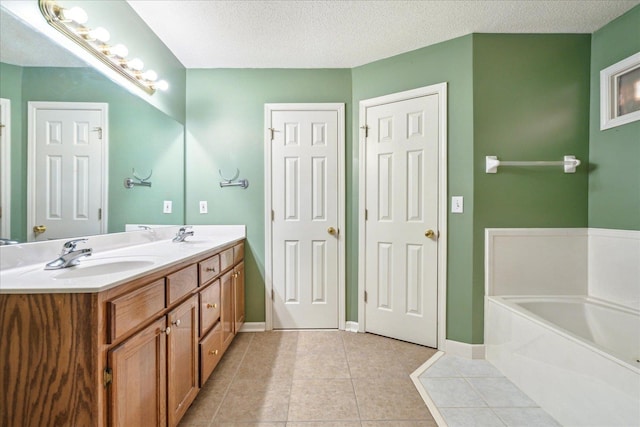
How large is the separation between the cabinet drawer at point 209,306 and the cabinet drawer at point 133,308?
424mm

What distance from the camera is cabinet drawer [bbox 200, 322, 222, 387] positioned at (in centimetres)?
156

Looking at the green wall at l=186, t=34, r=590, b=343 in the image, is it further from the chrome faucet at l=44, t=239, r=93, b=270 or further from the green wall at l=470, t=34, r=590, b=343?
the chrome faucet at l=44, t=239, r=93, b=270

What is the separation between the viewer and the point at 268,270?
2.49m

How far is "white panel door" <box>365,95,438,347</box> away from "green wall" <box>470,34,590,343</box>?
31 cm

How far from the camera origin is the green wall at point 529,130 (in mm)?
1989

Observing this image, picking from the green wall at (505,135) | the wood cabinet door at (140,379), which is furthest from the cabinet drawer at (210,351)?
the green wall at (505,135)

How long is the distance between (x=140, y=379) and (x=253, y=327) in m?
1.48

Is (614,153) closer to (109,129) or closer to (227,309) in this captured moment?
(227,309)

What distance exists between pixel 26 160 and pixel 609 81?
11.0 ft

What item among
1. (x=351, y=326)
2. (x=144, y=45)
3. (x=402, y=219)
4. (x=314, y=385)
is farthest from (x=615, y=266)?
(x=144, y=45)

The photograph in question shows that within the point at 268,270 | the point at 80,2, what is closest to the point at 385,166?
the point at 268,270

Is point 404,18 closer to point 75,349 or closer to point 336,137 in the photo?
point 336,137

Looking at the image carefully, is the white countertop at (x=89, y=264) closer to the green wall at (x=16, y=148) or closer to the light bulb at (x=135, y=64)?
the green wall at (x=16, y=148)

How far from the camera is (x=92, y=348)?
0.86 metres
